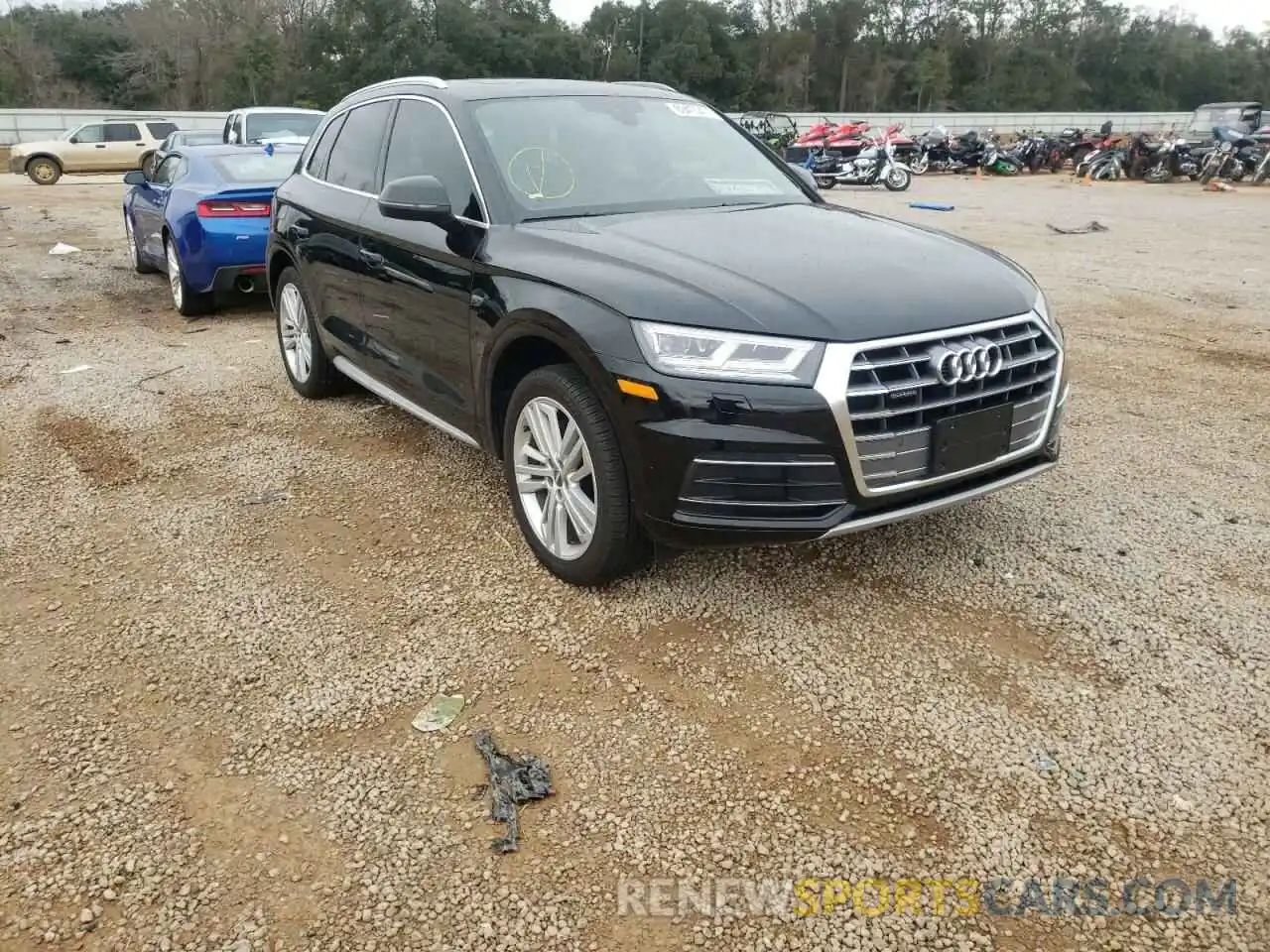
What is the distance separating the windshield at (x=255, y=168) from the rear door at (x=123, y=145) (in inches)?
770

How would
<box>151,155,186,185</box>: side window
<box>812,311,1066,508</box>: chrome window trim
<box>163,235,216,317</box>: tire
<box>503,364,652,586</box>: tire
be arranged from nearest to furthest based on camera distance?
<box>812,311,1066,508</box>: chrome window trim
<box>503,364,652,586</box>: tire
<box>163,235,216,317</box>: tire
<box>151,155,186,185</box>: side window

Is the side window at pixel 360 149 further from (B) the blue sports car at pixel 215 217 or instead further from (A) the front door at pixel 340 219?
(B) the blue sports car at pixel 215 217

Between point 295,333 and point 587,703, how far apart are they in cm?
373

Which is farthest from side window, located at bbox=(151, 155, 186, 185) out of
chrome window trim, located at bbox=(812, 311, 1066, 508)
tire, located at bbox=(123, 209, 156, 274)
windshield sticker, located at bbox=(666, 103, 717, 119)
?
A: chrome window trim, located at bbox=(812, 311, 1066, 508)

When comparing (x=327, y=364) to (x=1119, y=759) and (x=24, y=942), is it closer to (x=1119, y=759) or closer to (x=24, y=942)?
(x=24, y=942)

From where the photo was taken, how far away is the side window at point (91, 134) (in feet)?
80.7

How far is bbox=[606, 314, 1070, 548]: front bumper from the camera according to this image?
2.82 meters

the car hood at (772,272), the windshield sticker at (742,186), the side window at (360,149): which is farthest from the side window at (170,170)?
the car hood at (772,272)

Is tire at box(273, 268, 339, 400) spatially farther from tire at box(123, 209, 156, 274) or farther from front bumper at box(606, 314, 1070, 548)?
tire at box(123, 209, 156, 274)

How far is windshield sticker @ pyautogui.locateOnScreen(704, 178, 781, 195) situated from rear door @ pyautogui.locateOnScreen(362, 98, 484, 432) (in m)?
1.04

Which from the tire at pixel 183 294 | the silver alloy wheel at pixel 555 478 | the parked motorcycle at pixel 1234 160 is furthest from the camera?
the parked motorcycle at pixel 1234 160

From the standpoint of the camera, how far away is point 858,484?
2900 mm

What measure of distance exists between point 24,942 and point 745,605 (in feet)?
7.12

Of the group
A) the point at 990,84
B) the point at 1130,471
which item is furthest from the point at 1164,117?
the point at 1130,471
